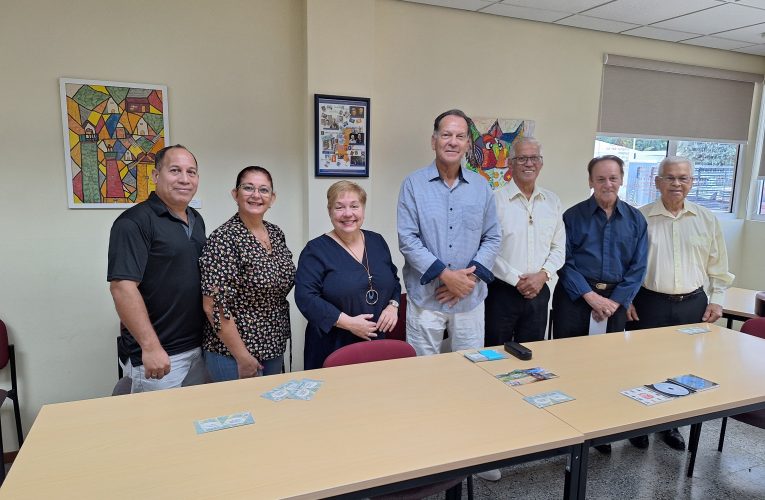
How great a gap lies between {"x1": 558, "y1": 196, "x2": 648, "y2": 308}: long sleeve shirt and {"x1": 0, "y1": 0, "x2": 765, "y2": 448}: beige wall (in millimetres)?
1407

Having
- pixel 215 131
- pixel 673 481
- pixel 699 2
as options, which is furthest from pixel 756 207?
pixel 215 131

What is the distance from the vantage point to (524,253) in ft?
8.43

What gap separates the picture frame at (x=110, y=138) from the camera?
2.80 metres

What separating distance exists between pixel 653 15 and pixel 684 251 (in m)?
2.13

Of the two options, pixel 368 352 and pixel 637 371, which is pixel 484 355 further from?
pixel 637 371

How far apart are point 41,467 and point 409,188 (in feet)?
5.87

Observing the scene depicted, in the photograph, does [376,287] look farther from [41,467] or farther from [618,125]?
[618,125]

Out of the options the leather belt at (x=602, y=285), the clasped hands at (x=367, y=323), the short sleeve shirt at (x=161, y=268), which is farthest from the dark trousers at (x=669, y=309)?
the short sleeve shirt at (x=161, y=268)

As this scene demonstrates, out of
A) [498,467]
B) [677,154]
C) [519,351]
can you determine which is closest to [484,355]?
[519,351]

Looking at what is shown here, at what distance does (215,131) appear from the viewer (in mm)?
3145

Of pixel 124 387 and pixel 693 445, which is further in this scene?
pixel 693 445

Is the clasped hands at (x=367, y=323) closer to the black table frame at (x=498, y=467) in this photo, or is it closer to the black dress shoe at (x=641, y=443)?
the black table frame at (x=498, y=467)

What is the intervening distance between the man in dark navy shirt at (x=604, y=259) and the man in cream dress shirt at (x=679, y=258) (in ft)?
0.52

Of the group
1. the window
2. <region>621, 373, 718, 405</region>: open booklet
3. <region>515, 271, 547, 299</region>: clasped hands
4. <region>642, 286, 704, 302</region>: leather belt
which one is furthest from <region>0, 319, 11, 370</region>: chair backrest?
the window
